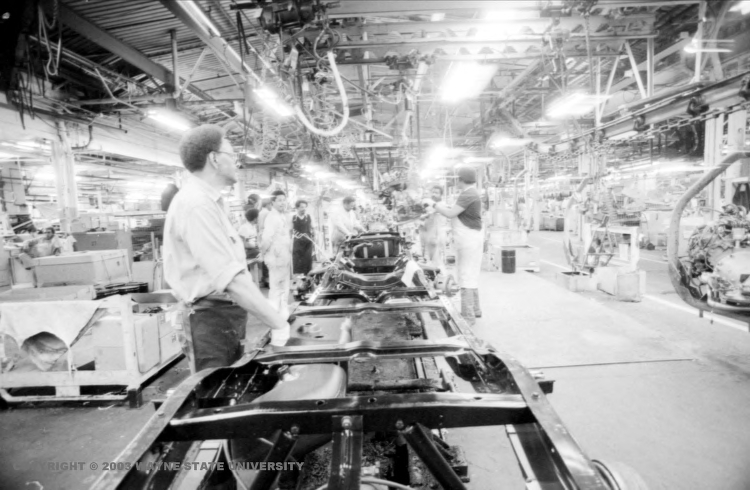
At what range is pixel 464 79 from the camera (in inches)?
183

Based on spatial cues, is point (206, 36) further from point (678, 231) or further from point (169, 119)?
point (678, 231)

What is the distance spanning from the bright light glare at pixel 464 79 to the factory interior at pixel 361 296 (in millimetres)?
36

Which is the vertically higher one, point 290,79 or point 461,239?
point 290,79

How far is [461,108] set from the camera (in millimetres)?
9438

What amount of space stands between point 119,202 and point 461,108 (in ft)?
70.9

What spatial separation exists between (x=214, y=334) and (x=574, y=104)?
5.49m

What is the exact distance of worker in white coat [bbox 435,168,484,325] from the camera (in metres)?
4.63

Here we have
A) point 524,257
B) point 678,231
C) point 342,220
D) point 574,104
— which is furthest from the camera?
point 524,257

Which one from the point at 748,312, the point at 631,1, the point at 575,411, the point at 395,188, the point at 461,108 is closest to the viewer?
the point at 575,411

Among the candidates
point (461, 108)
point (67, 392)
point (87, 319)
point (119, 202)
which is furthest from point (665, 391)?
point (119, 202)

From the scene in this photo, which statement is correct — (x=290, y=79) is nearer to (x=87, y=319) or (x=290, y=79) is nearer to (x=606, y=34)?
(x=87, y=319)

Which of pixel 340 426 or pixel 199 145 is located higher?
pixel 199 145

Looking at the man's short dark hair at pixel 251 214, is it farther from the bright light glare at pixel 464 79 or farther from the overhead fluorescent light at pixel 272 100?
the bright light glare at pixel 464 79

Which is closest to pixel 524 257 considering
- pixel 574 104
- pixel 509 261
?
pixel 509 261
